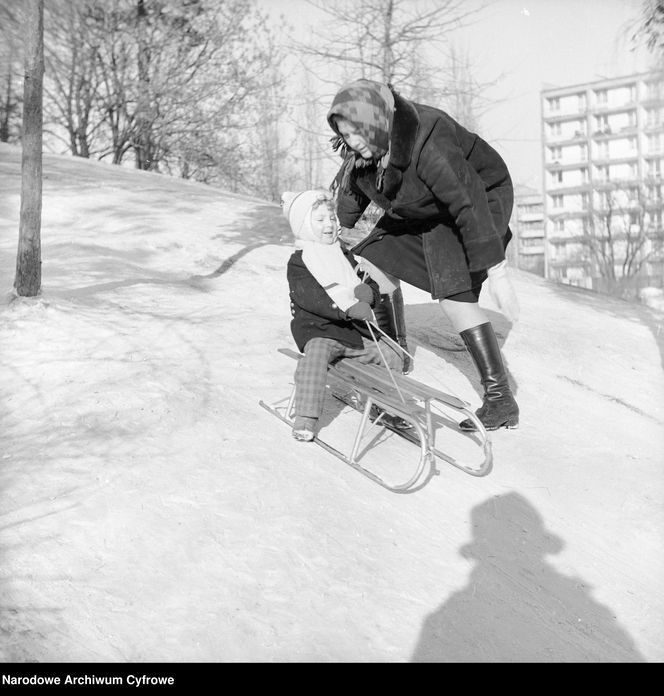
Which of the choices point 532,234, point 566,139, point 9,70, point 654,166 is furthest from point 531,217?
point 9,70

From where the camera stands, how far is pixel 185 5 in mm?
21812

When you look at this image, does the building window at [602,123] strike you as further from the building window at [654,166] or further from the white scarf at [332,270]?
the white scarf at [332,270]

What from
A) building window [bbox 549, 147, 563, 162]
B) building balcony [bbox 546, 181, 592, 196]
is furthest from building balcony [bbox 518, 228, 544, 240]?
building window [bbox 549, 147, 563, 162]

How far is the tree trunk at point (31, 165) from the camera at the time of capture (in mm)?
5605

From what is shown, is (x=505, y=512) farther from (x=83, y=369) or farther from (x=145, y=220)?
(x=145, y=220)

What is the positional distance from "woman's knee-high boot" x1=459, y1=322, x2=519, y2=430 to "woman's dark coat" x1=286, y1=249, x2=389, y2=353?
2.19 ft

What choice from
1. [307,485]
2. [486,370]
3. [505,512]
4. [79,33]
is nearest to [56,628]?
[307,485]

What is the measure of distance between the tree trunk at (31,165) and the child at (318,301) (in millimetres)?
2044

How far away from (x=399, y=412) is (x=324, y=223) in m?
1.14

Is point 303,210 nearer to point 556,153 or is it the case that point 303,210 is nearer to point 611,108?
point 611,108

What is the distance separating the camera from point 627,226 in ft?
152

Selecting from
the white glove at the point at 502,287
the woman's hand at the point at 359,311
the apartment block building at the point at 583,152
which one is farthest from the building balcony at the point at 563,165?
the woman's hand at the point at 359,311

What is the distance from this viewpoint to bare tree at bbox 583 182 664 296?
146ft

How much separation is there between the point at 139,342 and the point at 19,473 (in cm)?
185
